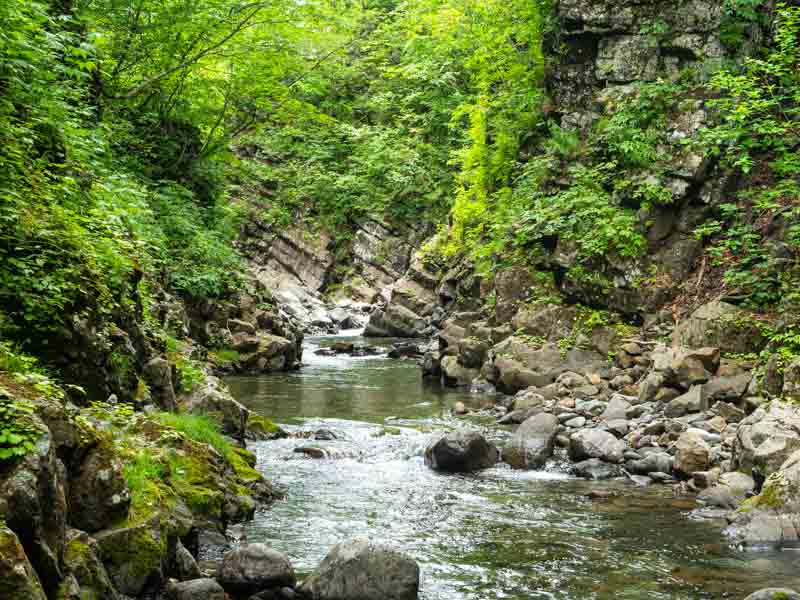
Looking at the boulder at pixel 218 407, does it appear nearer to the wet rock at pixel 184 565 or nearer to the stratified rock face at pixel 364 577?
the wet rock at pixel 184 565

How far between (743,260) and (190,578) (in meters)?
13.4

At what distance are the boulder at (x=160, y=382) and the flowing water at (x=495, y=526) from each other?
193 centimetres

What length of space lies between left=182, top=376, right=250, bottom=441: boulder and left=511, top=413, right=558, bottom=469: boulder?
472cm

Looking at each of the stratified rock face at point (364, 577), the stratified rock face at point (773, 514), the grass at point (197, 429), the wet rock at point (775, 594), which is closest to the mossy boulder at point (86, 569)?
the stratified rock face at point (364, 577)

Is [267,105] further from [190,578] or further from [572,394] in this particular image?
[190,578]

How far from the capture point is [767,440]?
10.0 m

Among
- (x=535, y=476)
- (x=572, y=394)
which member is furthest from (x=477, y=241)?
(x=535, y=476)

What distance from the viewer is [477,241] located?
24.9 m

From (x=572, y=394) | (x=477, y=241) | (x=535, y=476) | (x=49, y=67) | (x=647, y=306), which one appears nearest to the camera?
(x=49, y=67)

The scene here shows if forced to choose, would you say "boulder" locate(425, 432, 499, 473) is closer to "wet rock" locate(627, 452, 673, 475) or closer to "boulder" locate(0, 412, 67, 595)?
"wet rock" locate(627, 452, 673, 475)

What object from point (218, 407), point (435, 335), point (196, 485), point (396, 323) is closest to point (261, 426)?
point (218, 407)

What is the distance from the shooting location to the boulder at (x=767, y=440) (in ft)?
31.6

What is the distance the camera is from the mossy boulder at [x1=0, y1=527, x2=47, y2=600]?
13.1 ft

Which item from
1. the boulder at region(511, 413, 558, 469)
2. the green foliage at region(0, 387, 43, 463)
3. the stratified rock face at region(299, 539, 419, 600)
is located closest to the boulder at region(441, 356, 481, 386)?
the boulder at region(511, 413, 558, 469)
